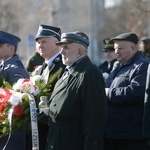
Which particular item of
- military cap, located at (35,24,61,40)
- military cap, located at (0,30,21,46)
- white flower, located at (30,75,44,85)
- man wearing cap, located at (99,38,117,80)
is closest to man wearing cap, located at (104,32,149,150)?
white flower, located at (30,75,44,85)

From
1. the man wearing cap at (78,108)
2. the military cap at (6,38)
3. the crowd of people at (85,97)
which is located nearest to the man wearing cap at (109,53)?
the crowd of people at (85,97)

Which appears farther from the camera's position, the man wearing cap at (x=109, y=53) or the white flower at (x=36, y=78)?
the man wearing cap at (x=109, y=53)

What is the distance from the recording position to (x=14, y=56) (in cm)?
833

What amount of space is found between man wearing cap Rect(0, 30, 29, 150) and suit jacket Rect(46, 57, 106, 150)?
41.3 inches

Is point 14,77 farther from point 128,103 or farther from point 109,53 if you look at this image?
point 109,53

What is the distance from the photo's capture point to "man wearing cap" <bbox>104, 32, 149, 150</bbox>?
761cm

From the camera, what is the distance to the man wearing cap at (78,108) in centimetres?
654

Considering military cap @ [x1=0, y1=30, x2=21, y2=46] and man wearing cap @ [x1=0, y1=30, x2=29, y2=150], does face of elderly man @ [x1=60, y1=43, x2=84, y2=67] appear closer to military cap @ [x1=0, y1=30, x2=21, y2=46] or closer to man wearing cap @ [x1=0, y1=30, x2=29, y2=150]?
man wearing cap @ [x1=0, y1=30, x2=29, y2=150]

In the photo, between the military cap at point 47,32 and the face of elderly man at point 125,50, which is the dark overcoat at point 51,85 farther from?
the face of elderly man at point 125,50

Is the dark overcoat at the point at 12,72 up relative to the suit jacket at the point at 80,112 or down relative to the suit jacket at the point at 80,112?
up

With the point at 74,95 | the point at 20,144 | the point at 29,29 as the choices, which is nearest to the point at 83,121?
the point at 74,95

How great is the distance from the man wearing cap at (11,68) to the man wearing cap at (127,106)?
3.77 feet

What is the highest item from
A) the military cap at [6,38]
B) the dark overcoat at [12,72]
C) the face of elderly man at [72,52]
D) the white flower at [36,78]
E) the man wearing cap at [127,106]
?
the military cap at [6,38]

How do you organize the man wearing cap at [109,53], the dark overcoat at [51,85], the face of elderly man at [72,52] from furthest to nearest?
the man wearing cap at [109,53] < the dark overcoat at [51,85] < the face of elderly man at [72,52]
